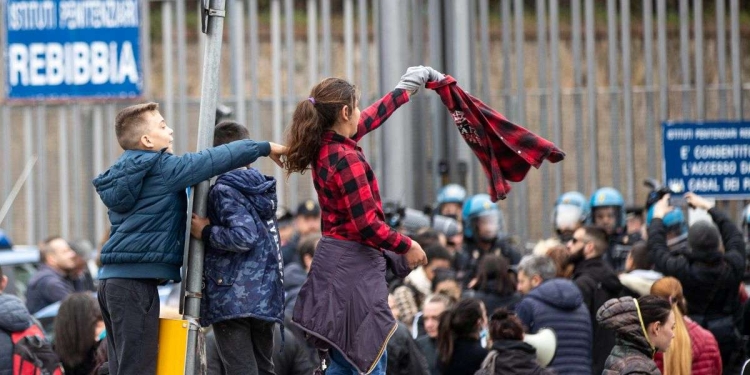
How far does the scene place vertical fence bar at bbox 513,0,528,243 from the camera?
48.3 ft

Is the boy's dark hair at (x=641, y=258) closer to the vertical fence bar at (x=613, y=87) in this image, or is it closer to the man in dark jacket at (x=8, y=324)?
the man in dark jacket at (x=8, y=324)

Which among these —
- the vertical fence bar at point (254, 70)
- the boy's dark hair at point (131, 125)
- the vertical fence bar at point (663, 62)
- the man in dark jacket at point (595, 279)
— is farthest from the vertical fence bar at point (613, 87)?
the boy's dark hair at point (131, 125)

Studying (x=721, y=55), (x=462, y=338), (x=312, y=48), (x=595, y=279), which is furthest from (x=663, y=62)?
(x=462, y=338)

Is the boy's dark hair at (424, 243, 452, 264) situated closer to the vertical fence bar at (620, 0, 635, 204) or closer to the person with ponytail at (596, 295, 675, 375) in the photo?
the person with ponytail at (596, 295, 675, 375)

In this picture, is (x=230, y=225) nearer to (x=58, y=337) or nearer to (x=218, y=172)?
(x=218, y=172)

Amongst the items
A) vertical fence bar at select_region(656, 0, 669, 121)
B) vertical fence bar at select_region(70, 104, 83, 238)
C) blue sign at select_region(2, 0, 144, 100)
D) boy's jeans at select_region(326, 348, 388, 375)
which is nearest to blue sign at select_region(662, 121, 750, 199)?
vertical fence bar at select_region(656, 0, 669, 121)

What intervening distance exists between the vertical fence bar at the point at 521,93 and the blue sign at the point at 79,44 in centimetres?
403

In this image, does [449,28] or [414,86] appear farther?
[449,28]

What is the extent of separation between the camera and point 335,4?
19.5m

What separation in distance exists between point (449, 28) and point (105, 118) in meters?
4.04

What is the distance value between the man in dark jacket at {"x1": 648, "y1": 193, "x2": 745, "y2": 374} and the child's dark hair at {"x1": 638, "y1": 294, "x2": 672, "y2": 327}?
2356 mm

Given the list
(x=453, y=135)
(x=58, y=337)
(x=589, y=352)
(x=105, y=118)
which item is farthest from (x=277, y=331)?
(x=105, y=118)

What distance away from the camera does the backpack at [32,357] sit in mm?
7234

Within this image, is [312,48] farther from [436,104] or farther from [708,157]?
[708,157]
